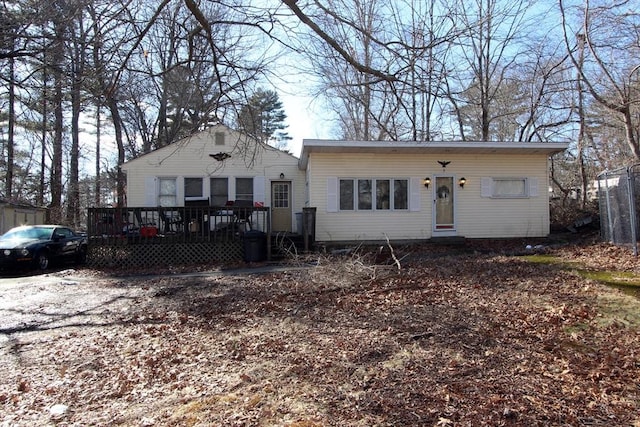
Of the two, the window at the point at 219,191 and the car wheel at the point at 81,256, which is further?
the window at the point at 219,191

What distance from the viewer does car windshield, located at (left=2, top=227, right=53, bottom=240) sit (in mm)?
11320

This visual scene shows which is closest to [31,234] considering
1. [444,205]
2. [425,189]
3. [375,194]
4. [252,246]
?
[252,246]

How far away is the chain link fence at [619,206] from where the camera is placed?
809 cm

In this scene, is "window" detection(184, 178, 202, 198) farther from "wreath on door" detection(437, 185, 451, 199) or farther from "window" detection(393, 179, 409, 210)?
"wreath on door" detection(437, 185, 451, 199)

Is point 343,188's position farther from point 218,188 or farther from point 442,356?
point 442,356

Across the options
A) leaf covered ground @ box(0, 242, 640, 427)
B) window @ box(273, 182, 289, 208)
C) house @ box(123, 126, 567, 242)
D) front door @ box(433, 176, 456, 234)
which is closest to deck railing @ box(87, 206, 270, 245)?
house @ box(123, 126, 567, 242)

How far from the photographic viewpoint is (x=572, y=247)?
33.5 ft

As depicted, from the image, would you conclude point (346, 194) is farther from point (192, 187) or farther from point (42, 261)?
point (42, 261)

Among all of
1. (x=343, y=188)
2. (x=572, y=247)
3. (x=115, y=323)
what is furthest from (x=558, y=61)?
(x=115, y=323)

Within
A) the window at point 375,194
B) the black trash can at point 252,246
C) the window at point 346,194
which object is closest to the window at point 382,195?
the window at point 375,194

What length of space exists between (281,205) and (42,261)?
696cm

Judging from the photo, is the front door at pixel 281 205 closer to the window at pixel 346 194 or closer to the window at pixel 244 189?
the window at pixel 244 189

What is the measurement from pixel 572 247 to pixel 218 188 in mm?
10357

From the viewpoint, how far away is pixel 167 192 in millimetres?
13578
